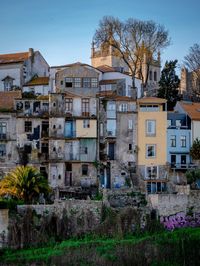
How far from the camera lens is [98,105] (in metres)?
51.7

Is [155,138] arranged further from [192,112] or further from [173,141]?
[192,112]

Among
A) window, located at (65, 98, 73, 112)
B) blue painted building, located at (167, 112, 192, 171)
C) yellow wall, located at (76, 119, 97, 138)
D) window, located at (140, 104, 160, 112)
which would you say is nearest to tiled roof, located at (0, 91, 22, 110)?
window, located at (65, 98, 73, 112)

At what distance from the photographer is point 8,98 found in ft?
172

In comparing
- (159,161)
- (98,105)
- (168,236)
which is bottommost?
(168,236)

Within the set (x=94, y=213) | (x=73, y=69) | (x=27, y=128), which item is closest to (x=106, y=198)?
(x=94, y=213)

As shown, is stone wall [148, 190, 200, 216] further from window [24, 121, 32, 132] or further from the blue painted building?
window [24, 121, 32, 132]

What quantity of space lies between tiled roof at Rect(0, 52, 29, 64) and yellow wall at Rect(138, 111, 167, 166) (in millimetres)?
13021

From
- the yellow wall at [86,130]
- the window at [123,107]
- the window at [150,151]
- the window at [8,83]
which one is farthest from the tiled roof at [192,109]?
the window at [8,83]

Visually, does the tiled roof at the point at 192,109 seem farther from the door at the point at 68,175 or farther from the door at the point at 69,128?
the door at the point at 68,175

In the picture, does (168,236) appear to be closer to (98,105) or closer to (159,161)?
(159,161)

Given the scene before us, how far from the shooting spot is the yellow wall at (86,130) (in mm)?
50969

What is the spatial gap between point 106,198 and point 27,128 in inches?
356

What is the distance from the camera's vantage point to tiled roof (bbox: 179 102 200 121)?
53.3 meters

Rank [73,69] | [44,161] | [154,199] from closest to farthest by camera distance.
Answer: [154,199] → [44,161] → [73,69]
